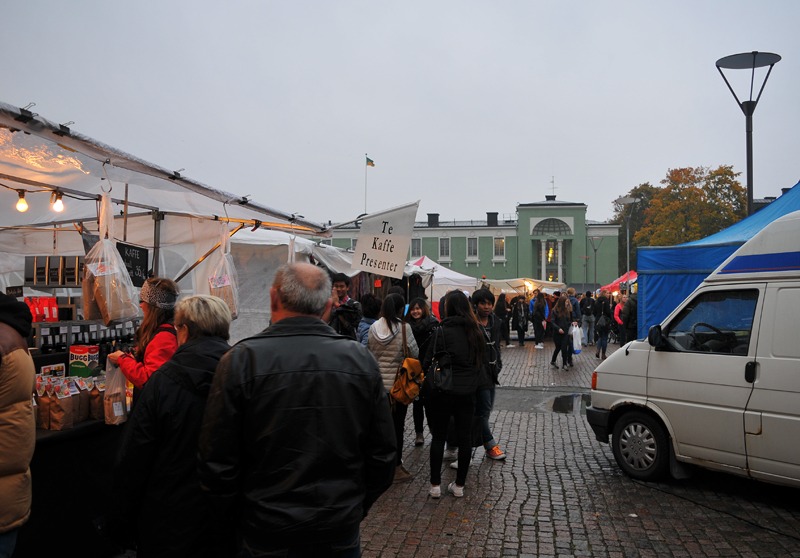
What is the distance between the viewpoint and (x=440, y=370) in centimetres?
568

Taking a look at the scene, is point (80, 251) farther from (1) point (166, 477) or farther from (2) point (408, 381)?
(1) point (166, 477)

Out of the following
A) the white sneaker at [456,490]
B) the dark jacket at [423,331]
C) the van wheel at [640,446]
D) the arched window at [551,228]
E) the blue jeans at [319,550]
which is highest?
the arched window at [551,228]

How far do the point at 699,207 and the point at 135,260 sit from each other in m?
50.9

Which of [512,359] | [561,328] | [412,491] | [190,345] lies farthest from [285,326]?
[512,359]

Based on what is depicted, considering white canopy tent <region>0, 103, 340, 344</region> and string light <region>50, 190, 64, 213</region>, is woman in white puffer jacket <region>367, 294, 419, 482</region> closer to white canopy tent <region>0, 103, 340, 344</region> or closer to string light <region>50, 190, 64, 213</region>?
white canopy tent <region>0, 103, 340, 344</region>

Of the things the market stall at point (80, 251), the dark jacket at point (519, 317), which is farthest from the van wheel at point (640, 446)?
the dark jacket at point (519, 317)

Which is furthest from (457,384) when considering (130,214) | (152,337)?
(130,214)

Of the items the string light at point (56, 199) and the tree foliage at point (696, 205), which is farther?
the tree foliage at point (696, 205)

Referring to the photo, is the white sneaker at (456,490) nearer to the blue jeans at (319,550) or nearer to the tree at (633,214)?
the blue jeans at (319,550)

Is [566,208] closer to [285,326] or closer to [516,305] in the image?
[516,305]

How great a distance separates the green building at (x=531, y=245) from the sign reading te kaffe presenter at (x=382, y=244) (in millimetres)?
61726

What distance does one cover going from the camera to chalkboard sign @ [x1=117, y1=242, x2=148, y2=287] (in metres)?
6.27

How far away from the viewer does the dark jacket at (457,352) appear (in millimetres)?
5660

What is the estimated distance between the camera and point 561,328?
1588cm
